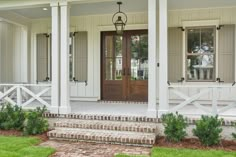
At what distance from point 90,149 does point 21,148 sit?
3.90 ft

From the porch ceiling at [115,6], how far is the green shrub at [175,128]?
3053mm

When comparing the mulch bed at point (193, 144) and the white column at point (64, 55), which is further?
the white column at point (64, 55)

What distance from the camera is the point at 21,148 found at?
15.6ft

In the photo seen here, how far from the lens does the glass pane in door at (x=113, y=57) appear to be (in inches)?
323

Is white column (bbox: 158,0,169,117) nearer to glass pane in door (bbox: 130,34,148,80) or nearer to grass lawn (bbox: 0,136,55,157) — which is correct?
grass lawn (bbox: 0,136,55,157)

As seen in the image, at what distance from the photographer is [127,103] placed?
25.5ft

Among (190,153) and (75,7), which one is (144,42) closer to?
(75,7)

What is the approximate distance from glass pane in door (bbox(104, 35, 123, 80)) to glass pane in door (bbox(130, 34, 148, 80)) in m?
0.39

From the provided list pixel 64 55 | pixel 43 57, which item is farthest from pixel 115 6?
pixel 43 57

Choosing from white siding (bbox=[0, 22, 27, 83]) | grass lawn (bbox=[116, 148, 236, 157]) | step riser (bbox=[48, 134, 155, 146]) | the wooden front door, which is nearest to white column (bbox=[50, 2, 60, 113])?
step riser (bbox=[48, 134, 155, 146])

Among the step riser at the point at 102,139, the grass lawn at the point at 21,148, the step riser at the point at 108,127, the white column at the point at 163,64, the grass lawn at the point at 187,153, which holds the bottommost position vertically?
the grass lawn at the point at 187,153

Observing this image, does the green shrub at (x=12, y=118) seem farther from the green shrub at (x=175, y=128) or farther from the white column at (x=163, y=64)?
the green shrub at (x=175, y=128)

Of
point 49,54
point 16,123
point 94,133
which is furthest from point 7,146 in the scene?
point 49,54

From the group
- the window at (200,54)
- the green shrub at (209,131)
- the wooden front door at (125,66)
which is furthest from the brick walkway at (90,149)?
the window at (200,54)
